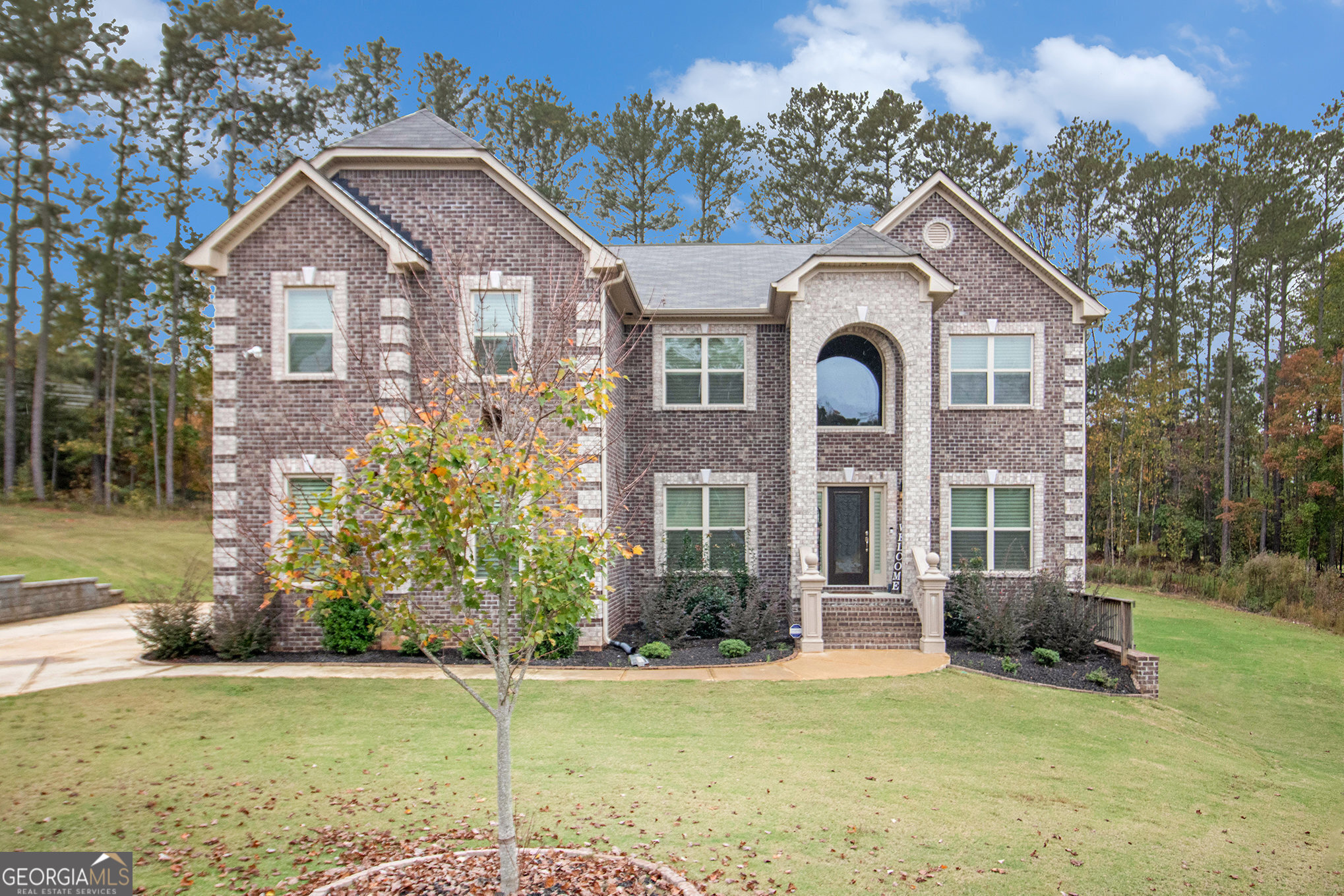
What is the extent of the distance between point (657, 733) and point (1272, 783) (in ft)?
22.0

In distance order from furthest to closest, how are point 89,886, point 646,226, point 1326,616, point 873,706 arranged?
point 646,226
point 1326,616
point 873,706
point 89,886

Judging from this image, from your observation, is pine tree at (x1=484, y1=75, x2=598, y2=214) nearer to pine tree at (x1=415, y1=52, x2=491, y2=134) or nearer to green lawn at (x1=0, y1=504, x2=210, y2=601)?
pine tree at (x1=415, y1=52, x2=491, y2=134)

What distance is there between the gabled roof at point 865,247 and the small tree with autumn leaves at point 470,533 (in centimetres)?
1078

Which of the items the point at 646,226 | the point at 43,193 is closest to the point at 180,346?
the point at 43,193

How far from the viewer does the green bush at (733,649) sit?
42.3ft

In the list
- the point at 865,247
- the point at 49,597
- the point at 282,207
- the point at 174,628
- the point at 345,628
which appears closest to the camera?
the point at 174,628

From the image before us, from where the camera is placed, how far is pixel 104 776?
6.98 m

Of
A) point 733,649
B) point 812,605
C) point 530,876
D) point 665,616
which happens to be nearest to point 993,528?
point 812,605

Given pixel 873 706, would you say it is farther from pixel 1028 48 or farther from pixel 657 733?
pixel 1028 48

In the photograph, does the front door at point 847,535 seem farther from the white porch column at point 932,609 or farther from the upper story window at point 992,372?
the upper story window at point 992,372

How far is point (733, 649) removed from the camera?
42.4 feet

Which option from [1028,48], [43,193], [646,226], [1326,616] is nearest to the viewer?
[1326,616]

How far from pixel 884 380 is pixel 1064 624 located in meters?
5.56

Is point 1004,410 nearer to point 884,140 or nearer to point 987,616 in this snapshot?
point 987,616
